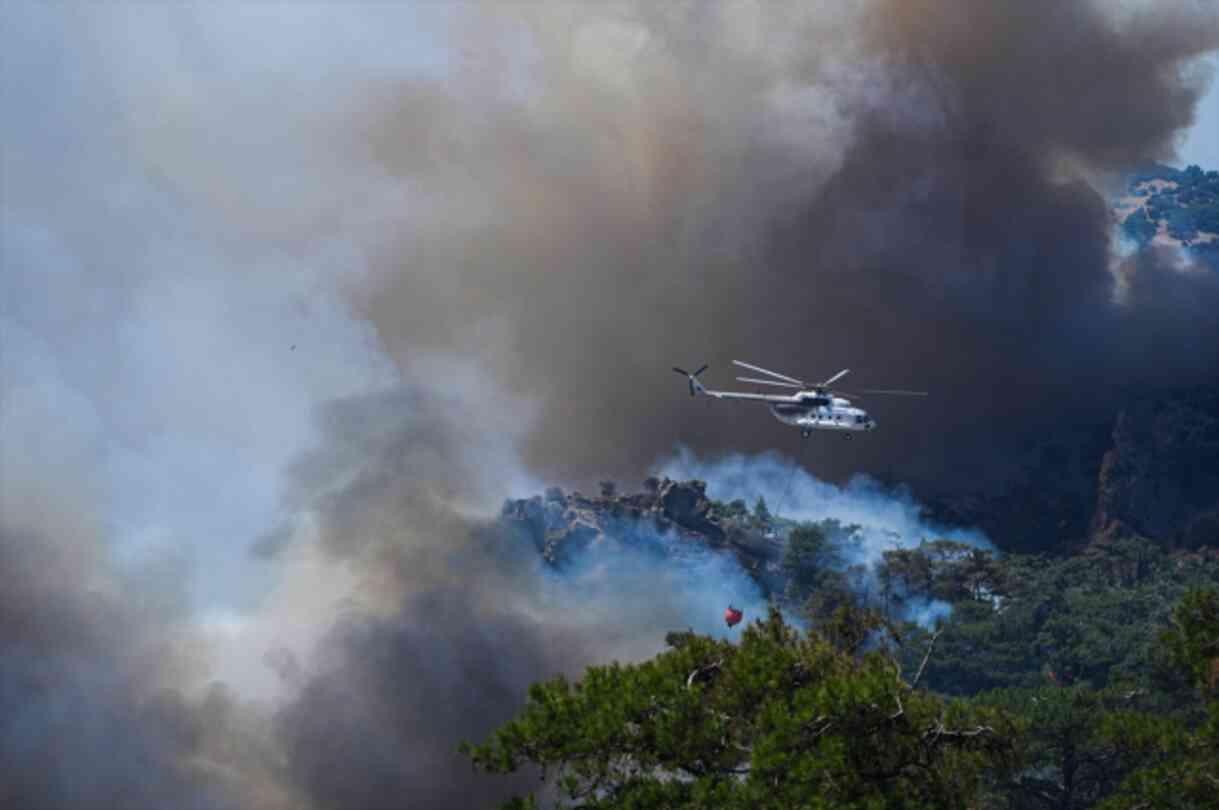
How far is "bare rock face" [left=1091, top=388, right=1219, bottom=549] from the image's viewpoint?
106062 millimetres

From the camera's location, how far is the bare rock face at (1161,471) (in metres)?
106

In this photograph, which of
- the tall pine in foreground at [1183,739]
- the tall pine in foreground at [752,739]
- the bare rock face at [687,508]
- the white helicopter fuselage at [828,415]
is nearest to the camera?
the tall pine in foreground at [752,739]

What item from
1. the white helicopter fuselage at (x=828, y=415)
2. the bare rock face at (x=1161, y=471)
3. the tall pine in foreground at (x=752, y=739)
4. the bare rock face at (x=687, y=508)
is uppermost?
the bare rock face at (x=1161, y=471)

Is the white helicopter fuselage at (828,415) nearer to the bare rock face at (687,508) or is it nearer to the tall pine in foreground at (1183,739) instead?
the bare rock face at (687,508)

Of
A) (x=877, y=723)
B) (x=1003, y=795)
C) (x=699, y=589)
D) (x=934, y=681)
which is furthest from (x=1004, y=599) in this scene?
(x=877, y=723)

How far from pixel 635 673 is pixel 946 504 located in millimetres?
75992

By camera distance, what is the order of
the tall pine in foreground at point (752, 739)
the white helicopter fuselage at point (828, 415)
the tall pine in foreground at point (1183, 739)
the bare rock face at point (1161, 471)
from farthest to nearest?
1. the bare rock face at point (1161, 471)
2. the white helicopter fuselage at point (828, 415)
3. the tall pine in foreground at point (1183, 739)
4. the tall pine in foreground at point (752, 739)

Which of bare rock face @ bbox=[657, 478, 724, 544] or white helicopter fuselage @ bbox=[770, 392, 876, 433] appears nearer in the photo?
white helicopter fuselage @ bbox=[770, 392, 876, 433]

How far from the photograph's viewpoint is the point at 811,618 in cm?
7369

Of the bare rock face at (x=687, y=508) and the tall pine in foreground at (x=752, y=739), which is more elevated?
the bare rock face at (x=687, y=508)

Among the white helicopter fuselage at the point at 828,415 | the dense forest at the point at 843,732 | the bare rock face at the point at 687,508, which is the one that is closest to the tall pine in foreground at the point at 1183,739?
the dense forest at the point at 843,732

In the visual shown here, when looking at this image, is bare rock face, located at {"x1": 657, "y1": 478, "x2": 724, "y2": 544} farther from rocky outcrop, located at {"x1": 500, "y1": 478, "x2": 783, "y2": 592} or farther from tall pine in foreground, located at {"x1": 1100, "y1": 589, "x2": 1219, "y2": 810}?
tall pine in foreground, located at {"x1": 1100, "y1": 589, "x2": 1219, "y2": 810}

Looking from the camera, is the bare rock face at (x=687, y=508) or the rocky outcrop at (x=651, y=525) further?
the bare rock face at (x=687, y=508)

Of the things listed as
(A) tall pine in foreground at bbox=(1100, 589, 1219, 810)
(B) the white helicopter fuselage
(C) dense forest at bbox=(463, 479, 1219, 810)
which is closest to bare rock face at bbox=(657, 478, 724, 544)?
(B) the white helicopter fuselage
